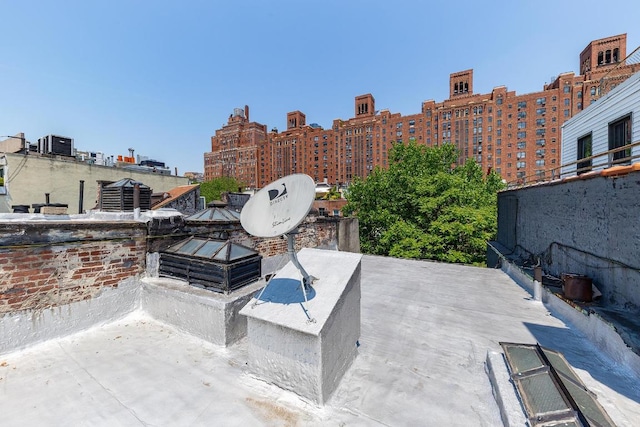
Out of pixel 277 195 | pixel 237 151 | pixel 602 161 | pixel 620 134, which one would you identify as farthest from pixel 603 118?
pixel 237 151

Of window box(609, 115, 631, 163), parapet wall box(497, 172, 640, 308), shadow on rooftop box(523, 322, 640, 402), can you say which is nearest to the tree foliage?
parapet wall box(497, 172, 640, 308)

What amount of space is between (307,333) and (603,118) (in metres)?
14.1

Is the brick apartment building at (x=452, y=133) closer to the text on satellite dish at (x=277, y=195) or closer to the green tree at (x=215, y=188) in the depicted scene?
the green tree at (x=215, y=188)

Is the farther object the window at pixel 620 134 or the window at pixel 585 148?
the window at pixel 585 148

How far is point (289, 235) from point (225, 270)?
202 centimetres

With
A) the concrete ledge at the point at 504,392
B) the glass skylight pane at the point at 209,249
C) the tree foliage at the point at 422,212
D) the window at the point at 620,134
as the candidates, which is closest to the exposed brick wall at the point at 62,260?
the glass skylight pane at the point at 209,249

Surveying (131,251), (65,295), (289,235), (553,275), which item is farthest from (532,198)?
(65,295)

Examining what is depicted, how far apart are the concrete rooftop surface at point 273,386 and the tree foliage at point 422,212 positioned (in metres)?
14.6

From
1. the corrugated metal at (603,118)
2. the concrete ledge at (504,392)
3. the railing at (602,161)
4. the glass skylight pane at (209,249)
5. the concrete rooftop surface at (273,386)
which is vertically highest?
the corrugated metal at (603,118)

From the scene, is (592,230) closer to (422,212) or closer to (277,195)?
(277,195)

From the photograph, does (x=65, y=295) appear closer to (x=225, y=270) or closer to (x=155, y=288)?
(x=155, y=288)

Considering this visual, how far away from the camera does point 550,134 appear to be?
71938 millimetres

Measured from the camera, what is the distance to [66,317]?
488cm

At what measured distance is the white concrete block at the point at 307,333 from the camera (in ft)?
10.9
